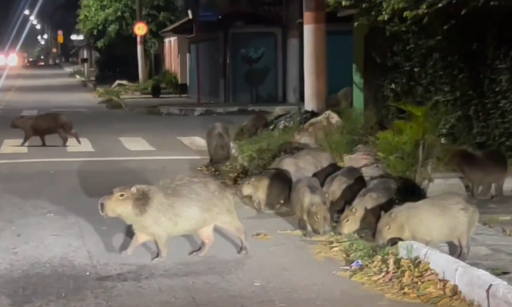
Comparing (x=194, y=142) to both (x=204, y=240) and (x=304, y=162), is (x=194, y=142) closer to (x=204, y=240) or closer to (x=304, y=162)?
(x=304, y=162)

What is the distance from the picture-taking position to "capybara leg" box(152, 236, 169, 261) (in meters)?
8.31

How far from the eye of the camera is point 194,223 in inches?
325

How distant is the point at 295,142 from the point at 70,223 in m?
4.20

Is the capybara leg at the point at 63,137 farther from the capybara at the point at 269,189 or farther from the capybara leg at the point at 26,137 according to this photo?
the capybara at the point at 269,189

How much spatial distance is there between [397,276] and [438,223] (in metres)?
0.68

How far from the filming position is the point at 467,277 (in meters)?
6.87

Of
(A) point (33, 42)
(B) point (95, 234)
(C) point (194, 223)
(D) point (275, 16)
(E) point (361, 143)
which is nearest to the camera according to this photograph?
(C) point (194, 223)

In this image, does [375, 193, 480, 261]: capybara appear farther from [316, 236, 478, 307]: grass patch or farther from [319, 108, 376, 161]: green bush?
[319, 108, 376, 161]: green bush

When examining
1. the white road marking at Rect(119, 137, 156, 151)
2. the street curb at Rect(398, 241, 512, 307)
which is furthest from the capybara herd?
the white road marking at Rect(119, 137, 156, 151)

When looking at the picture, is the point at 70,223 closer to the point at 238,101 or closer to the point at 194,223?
the point at 194,223

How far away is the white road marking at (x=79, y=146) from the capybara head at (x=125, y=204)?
9444 mm

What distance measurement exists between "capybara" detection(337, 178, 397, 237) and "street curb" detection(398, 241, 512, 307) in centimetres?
103

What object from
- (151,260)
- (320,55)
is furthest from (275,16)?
(151,260)

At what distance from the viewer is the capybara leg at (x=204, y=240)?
8516 mm
